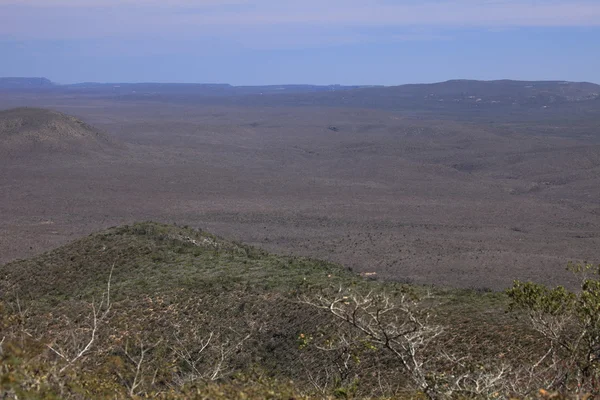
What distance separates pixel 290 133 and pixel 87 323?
242ft

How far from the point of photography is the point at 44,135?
2520 inches

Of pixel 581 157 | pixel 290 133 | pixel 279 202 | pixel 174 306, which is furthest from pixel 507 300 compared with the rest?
pixel 290 133

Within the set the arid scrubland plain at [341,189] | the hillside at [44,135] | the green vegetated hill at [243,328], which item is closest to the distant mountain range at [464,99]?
the arid scrubland plain at [341,189]

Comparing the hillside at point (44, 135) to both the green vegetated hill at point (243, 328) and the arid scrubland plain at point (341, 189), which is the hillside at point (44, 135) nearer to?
the arid scrubland plain at point (341, 189)

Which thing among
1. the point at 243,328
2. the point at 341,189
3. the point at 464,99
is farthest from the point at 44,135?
the point at 464,99

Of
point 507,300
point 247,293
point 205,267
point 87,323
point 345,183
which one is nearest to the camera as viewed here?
point 87,323

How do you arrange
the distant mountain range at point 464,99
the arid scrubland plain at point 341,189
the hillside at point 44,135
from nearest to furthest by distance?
the arid scrubland plain at point 341,189 → the hillside at point 44,135 → the distant mountain range at point 464,99

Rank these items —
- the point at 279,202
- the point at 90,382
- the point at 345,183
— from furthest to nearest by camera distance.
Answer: the point at 345,183 < the point at 279,202 < the point at 90,382

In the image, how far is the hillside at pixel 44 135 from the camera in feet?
201

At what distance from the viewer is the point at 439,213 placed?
135 feet

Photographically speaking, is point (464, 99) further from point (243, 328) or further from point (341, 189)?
point (243, 328)

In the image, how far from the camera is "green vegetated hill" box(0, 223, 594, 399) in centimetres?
799

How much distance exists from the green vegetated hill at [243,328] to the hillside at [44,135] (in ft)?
134

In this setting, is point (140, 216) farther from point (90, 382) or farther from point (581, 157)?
point (581, 157)
